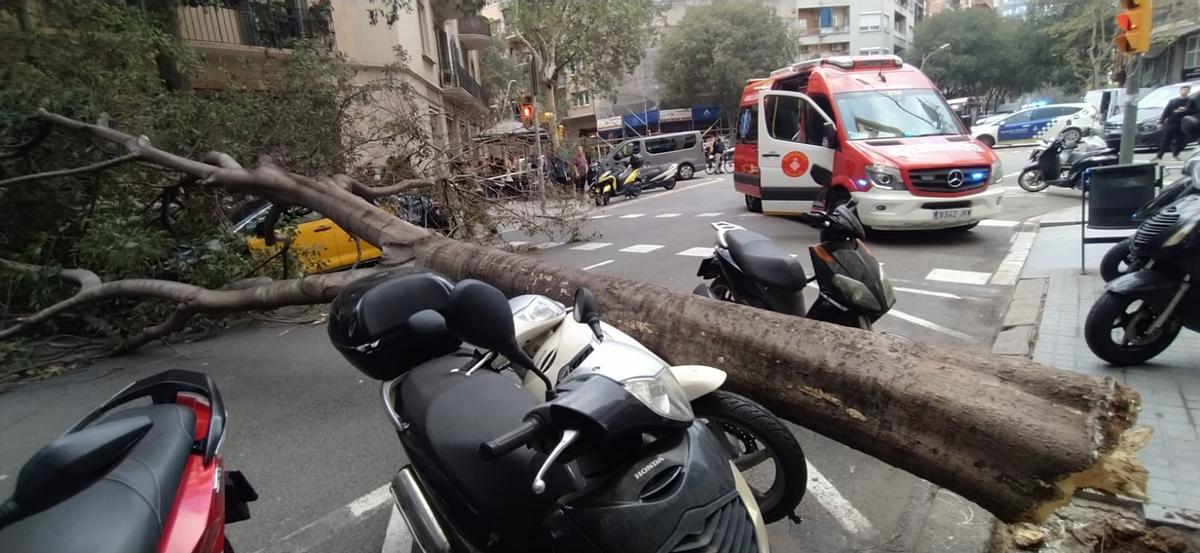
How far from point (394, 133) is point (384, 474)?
5.58 metres

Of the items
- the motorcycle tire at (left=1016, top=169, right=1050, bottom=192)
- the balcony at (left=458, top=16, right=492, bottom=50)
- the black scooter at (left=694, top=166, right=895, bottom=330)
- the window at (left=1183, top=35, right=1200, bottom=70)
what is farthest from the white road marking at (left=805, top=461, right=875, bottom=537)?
the window at (left=1183, top=35, right=1200, bottom=70)

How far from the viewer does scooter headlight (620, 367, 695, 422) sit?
4.89 ft

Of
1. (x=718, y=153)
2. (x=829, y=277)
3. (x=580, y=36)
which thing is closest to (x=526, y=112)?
(x=580, y=36)

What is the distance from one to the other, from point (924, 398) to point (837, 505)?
86cm

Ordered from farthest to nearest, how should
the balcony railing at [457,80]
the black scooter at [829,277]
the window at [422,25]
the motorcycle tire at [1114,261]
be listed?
the balcony railing at [457,80] → the window at [422,25] → the motorcycle tire at [1114,261] → the black scooter at [829,277]

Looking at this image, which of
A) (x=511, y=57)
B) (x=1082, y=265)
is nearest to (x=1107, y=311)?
(x=1082, y=265)

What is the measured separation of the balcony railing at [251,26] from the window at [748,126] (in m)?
7.74

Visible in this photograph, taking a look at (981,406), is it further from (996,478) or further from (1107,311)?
(1107,311)

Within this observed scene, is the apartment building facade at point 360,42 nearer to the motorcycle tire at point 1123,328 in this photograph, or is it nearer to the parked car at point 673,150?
the motorcycle tire at point 1123,328

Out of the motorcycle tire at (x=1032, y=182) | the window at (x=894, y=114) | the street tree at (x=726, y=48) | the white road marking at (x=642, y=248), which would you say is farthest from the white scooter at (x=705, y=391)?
the street tree at (x=726, y=48)

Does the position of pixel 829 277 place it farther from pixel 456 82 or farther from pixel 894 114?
pixel 456 82

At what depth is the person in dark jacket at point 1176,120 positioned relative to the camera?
13341 mm

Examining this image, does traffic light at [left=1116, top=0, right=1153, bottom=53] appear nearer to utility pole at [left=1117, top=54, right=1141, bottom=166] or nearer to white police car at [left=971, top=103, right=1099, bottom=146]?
utility pole at [left=1117, top=54, right=1141, bottom=166]

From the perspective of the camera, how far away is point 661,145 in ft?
85.0
